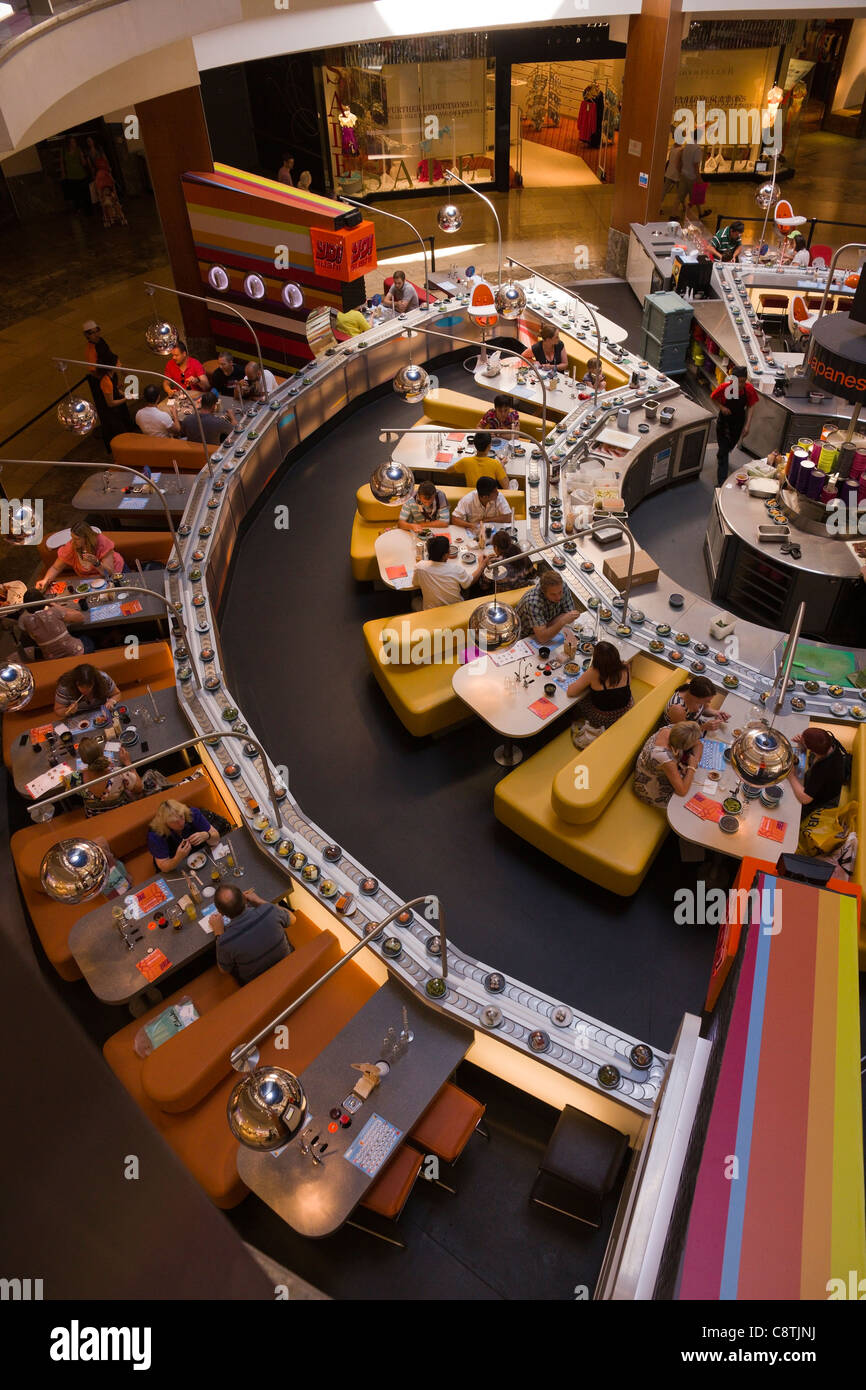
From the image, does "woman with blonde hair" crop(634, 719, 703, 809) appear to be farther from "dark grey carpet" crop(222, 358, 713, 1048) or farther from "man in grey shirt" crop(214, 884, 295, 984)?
"man in grey shirt" crop(214, 884, 295, 984)

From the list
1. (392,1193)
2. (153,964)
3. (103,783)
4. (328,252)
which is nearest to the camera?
(392,1193)

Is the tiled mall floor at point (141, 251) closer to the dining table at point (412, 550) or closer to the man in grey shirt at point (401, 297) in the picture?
the man in grey shirt at point (401, 297)

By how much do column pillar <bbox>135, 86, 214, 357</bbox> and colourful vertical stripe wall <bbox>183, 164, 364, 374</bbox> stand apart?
0.16 m

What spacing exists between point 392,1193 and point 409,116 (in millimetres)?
17612

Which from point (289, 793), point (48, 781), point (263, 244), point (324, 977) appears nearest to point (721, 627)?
point (289, 793)

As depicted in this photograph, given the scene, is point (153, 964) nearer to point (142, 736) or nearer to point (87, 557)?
point (142, 736)

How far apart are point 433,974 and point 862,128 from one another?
21844mm

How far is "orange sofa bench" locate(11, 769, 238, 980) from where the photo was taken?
5.57 m

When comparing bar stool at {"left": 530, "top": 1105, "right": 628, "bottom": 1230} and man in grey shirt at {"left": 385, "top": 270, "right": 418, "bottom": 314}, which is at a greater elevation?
man in grey shirt at {"left": 385, "top": 270, "right": 418, "bottom": 314}

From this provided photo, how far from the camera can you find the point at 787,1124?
94.0 inches

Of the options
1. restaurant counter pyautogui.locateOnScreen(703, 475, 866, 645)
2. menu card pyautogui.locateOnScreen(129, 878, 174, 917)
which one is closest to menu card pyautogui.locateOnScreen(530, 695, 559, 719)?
menu card pyautogui.locateOnScreen(129, 878, 174, 917)

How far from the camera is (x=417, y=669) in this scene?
24.0 feet

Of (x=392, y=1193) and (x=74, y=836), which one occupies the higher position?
(x=74, y=836)

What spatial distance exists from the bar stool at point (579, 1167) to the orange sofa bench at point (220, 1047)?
45.1 inches
